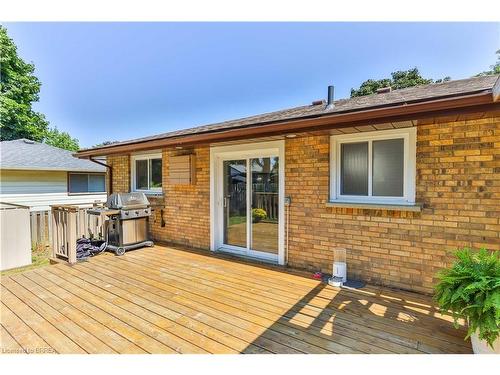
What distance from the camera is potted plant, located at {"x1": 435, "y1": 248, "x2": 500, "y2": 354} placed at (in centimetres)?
210

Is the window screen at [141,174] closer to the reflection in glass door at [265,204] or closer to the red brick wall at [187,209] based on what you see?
the red brick wall at [187,209]

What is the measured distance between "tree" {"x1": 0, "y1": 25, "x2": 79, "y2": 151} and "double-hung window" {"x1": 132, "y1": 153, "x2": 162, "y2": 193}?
18048 mm

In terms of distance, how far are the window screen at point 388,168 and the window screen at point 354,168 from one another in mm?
136

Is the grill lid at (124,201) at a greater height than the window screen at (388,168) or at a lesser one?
lesser

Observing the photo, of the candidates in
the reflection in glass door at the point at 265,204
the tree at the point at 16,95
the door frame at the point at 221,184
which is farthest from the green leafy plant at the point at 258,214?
the tree at the point at 16,95

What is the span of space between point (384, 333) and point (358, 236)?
1671mm

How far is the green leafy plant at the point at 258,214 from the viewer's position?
17.6 feet

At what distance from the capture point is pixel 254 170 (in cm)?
546

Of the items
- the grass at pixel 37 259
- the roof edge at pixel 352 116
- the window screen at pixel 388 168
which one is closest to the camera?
the roof edge at pixel 352 116

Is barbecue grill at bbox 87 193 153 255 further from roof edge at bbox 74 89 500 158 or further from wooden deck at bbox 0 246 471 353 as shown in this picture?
roof edge at bbox 74 89 500 158

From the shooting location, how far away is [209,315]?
10.0ft

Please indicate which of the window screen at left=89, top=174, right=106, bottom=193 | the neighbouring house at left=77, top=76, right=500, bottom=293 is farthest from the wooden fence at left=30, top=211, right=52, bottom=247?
the window screen at left=89, top=174, right=106, bottom=193

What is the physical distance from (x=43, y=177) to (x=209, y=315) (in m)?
12.1

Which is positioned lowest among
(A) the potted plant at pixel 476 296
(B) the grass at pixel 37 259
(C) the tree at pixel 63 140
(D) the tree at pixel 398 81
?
(B) the grass at pixel 37 259
